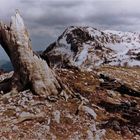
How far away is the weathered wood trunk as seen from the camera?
31.4m

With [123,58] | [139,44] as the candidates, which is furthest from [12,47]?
[139,44]

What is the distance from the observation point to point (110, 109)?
30750mm

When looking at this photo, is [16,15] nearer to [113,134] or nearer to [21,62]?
[21,62]

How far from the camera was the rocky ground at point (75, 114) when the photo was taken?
2644cm

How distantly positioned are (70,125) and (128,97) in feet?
26.5

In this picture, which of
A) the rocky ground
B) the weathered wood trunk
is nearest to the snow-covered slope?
the rocky ground

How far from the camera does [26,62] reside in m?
31.6

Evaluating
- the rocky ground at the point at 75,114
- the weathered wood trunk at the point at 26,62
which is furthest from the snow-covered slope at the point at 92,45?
the weathered wood trunk at the point at 26,62

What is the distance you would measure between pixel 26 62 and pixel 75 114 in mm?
5813

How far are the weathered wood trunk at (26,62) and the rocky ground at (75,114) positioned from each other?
868 millimetres

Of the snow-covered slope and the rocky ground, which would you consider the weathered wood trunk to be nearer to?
the rocky ground

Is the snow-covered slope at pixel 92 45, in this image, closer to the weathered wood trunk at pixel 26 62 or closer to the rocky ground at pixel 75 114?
the rocky ground at pixel 75 114

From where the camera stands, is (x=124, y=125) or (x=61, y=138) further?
(x=124, y=125)

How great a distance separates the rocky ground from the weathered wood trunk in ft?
2.85
